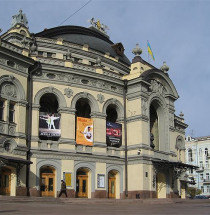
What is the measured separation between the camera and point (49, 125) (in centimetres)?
Result: 3234

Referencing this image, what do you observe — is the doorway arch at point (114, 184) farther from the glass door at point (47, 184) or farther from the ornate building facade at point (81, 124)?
the glass door at point (47, 184)

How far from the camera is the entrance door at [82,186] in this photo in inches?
1299

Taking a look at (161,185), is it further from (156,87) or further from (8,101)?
(8,101)

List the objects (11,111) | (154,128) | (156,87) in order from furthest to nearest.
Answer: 1. (154,128)
2. (156,87)
3. (11,111)

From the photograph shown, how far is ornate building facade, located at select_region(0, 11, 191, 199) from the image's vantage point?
3028 centimetres

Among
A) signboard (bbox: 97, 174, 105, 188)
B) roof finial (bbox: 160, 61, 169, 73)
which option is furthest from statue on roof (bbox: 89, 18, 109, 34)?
signboard (bbox: 97, 174, 105, 188)

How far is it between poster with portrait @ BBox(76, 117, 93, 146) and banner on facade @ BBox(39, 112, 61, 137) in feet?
6.55

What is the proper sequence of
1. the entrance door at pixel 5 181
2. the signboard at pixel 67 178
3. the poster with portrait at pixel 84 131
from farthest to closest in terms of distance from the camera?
the poster with portrait at pixel 84 131 → the signboard at pixel 67 178 → the entrance door at pixel 5 181

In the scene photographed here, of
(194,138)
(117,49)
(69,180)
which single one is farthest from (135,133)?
(194,138)

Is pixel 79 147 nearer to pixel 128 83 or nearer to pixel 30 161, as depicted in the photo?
pixel 30 161

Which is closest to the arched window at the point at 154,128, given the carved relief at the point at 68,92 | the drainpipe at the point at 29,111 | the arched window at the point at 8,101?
the carved relief at the point at 68,92

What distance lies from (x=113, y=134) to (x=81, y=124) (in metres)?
3.67

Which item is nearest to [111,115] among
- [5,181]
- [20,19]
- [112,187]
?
[112,187]

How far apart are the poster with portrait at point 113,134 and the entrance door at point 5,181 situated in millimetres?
10351
